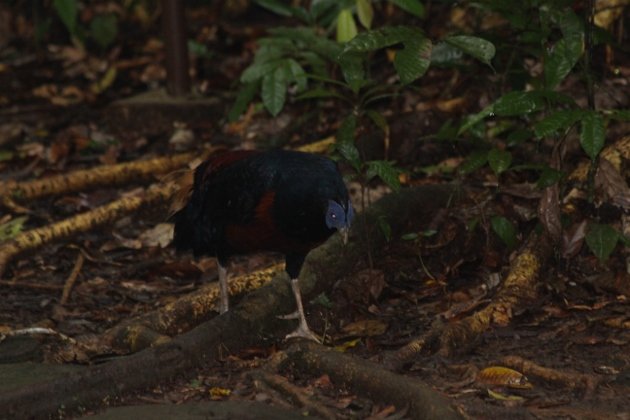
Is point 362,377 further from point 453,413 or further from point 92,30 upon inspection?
point 92,30

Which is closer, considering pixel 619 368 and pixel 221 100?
pixel 619 368

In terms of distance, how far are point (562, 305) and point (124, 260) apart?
249 cm

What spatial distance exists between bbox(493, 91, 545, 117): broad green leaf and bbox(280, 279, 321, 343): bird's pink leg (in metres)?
1.21

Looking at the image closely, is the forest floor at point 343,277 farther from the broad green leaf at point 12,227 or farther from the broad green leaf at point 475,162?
the broad green leaf at point 475,162

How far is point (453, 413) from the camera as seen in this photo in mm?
3855

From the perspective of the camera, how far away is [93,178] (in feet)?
24.2

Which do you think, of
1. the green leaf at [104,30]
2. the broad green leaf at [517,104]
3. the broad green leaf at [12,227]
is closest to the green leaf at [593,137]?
the broad green leaf at [517,104]

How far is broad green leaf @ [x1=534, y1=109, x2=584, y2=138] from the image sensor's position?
493 cm

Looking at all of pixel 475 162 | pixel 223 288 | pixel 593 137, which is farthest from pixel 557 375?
pixel 223 288

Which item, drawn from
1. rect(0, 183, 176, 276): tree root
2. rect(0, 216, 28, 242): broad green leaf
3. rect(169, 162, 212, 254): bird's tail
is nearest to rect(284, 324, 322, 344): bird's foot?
rect(169, 162, 212, 254): bird's tail

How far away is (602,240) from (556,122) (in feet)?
2.15

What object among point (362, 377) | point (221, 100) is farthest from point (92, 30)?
point (362, 377)

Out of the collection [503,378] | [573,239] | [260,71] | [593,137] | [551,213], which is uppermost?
[260,71]

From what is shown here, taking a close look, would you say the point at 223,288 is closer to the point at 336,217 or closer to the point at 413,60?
the point at 336,217
